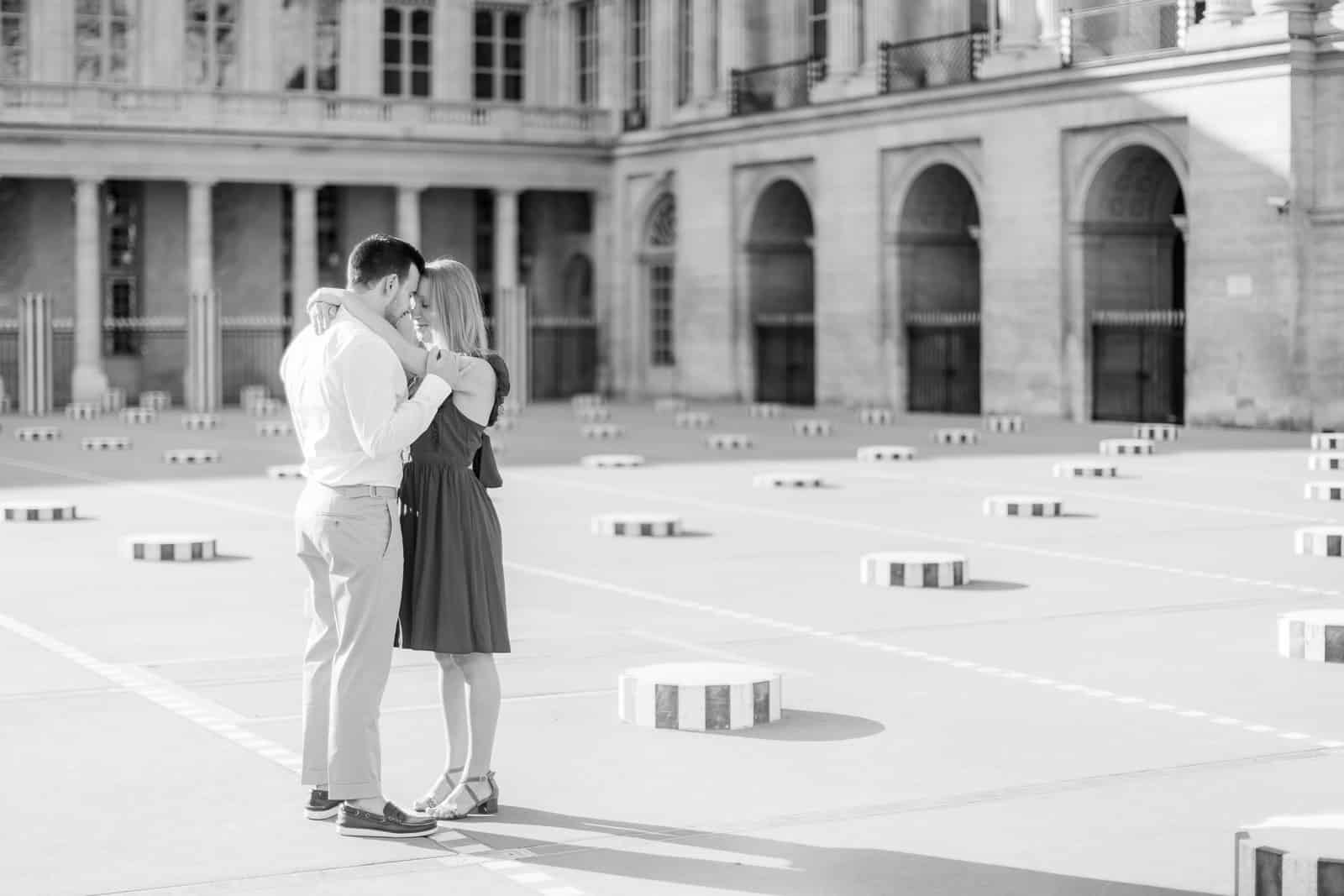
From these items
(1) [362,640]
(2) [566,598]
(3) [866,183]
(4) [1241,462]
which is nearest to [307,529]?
(1) [362,640]

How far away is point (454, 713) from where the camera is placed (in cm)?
934

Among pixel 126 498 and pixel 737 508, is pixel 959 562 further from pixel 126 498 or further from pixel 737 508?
pixel 126 498

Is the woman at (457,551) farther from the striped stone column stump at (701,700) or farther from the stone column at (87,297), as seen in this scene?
the stone column at (87,297)

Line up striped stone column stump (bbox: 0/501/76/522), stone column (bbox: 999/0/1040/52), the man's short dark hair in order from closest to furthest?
1. the man's short dark hair
2. striped stone column stump (bbox: 0/501/76/522)
3. stone column (bbox: 999/0/1040/52)

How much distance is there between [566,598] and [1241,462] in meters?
17.4

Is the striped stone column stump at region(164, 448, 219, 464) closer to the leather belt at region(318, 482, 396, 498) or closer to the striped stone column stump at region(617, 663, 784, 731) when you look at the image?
the striped stone column stump at region(617, 663, 784, 731)

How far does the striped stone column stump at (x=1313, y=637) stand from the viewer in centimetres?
1319

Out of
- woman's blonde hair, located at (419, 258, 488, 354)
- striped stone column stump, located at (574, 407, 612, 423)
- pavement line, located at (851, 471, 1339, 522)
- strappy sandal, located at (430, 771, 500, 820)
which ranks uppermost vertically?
woman's blonde hair, located at (419, 258, 488, 354)

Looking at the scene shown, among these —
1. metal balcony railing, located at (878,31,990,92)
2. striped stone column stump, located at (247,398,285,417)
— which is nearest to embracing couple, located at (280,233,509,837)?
metal balcony railing, located at (878,31,990,92)

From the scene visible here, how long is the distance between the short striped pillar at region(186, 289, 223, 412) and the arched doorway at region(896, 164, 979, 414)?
1525cm

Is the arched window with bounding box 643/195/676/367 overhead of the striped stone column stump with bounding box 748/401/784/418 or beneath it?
overhead

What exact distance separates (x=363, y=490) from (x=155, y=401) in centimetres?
4784

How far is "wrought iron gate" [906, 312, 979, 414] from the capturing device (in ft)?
162

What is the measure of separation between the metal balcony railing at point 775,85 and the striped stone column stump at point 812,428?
14719 mm
